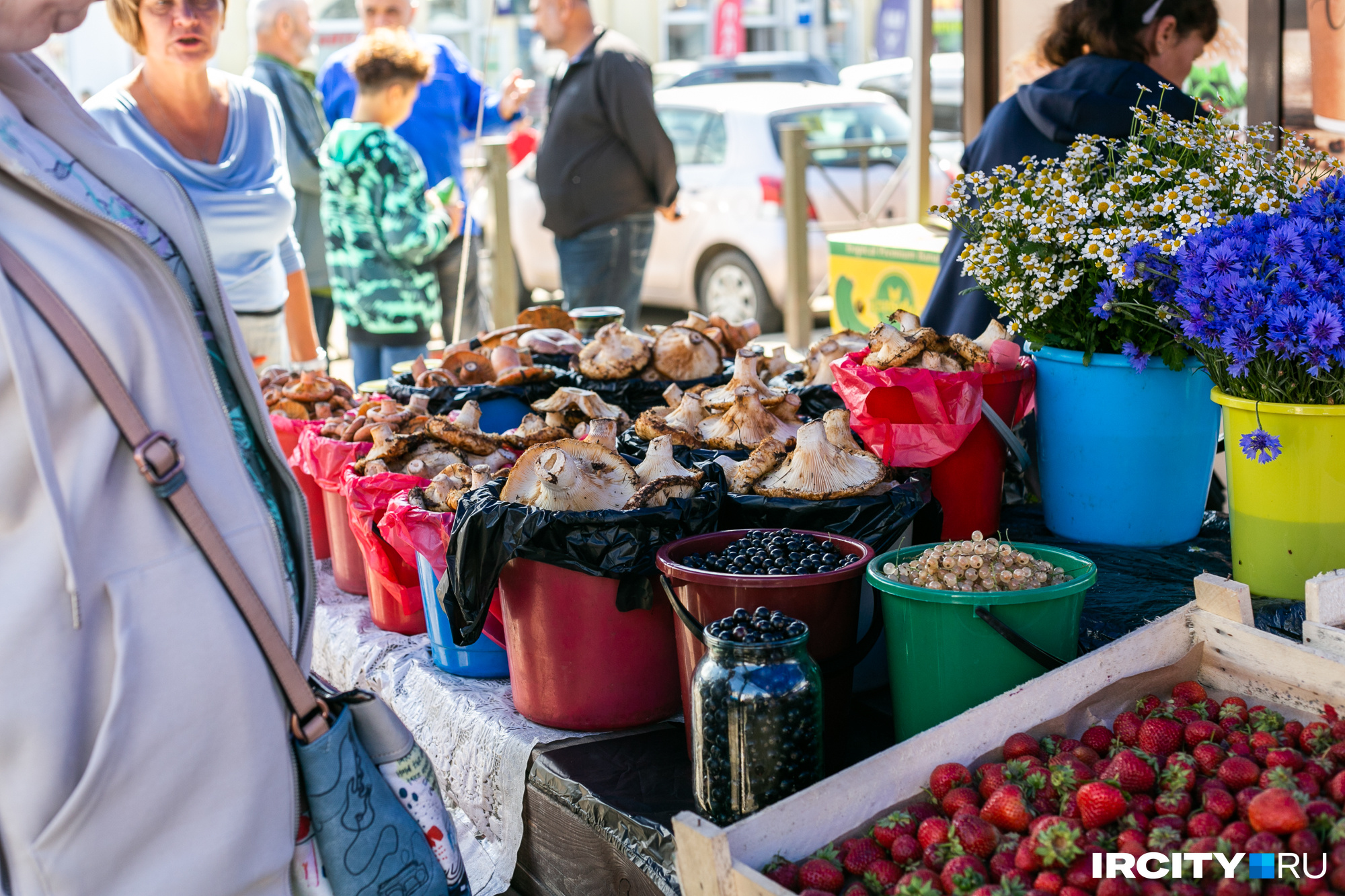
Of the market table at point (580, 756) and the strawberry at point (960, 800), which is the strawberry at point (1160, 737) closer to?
the strawberry at point (960, 800)

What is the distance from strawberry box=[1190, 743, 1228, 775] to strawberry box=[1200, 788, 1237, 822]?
0.09m

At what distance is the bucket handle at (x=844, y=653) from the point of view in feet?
5.59

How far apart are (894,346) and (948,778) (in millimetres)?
935

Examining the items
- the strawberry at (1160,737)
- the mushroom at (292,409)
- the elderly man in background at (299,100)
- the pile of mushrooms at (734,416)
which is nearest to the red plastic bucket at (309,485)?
the mushroom at (292,409)

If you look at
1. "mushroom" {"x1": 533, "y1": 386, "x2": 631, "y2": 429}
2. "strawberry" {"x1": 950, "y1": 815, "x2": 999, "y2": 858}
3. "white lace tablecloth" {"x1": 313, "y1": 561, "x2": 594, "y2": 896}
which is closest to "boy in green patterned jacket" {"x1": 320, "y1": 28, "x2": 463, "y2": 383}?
"mushroom" {"x1": 533, "y1": 386, "x2": 631, "y2": 429}

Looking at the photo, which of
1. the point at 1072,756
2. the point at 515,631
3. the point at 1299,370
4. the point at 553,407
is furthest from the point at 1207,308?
the point at 553,407

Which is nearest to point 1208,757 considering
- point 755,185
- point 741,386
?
point 741,386

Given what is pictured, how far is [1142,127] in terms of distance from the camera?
2205mm

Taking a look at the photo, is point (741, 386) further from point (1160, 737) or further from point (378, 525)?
point (1160, 737)

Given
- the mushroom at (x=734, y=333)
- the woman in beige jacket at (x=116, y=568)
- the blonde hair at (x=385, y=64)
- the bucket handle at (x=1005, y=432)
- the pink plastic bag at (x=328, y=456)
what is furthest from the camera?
the blonde hair at (x=385, y=64)

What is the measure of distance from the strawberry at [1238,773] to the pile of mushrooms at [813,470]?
74 centimetres

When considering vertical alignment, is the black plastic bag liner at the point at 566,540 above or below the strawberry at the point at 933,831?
above

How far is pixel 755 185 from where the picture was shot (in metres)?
8.47
